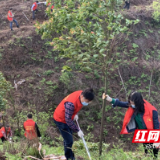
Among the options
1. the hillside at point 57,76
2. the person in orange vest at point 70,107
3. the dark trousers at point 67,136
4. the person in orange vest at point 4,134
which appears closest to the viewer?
the person in orange vest at point 70,107

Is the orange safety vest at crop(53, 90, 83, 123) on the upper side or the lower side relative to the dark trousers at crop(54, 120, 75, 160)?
upper

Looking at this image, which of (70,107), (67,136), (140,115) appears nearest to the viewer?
(70,107)

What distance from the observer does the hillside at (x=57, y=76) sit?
9.40 m

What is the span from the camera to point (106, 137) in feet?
30.8

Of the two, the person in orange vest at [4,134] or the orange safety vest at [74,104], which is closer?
the orange safety vest at [74,104]

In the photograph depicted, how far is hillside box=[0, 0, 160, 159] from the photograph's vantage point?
30.8 ft

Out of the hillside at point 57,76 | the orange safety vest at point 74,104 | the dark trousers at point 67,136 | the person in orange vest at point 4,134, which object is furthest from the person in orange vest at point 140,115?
the hillside at point 57,76

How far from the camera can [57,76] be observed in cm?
1102

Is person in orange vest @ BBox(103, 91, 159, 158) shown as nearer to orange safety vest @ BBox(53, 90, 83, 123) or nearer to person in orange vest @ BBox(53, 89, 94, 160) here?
person in orange vest @ BBox(53, 89, 94, 160)

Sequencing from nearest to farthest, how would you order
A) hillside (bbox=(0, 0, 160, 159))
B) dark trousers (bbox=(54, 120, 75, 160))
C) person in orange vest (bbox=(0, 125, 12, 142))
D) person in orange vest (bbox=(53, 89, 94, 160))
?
person in orange vest (bbox=(53, 89, 94, 160)) → dark trousers (bbox=(54, 120, 75, 160)) → person in orange vest (bbox=(0, 125, 12, 142)) → hillside (bbox=(0, 0, 160, 159))

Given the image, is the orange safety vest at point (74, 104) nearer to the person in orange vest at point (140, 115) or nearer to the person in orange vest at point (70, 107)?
the person in orange vest at point (70, 107)

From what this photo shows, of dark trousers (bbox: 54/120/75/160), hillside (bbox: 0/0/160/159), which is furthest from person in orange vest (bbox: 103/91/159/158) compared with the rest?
hillside (bbox: 0/0/160/159)

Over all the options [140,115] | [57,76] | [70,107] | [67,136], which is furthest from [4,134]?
[57,76]

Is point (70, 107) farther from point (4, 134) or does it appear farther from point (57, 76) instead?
point (57, 76)
